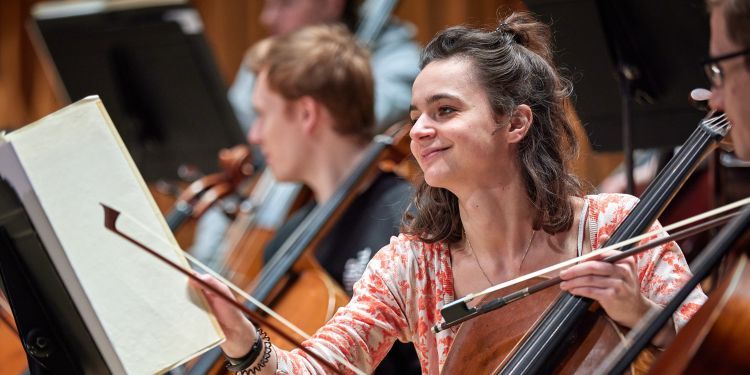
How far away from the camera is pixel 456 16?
13.3 feet

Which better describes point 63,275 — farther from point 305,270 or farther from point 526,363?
point 305,270

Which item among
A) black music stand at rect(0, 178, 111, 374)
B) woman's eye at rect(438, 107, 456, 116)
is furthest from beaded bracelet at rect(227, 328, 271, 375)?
woman's eye at rect(438, 107, 456, 116)

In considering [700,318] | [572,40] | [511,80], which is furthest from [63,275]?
[572,40]

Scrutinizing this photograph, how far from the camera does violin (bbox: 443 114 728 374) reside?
55.4 inches

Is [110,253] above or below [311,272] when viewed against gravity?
above

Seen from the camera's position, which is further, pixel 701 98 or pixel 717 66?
pixel 701 98

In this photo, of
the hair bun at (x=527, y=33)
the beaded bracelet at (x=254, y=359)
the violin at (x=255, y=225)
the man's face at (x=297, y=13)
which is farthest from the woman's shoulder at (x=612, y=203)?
the man's face at (x=297, y=13)

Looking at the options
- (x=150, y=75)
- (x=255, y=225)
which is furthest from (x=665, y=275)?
(x=150, y=75)

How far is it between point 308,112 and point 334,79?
11cm

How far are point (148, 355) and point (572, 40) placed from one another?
3.29 feet

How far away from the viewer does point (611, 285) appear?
137 centimetres

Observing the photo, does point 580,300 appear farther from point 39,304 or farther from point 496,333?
point 39,304

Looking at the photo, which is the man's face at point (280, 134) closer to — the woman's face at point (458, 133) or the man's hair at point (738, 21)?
the woman's face at point (458, 133)

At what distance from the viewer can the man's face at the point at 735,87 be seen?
127 centimetres
